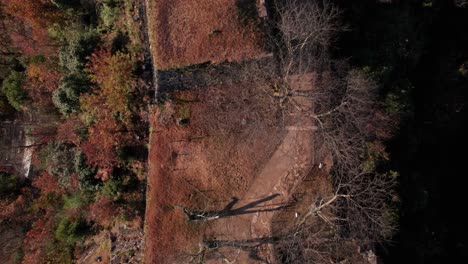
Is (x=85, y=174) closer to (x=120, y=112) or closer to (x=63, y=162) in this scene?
(x=63, y=162)

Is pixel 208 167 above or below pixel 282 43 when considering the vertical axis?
below

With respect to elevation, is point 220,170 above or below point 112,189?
above

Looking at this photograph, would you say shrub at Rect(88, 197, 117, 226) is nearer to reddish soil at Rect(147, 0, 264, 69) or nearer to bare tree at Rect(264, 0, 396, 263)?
reddish soil at Rect(147, 0, 264, 69)

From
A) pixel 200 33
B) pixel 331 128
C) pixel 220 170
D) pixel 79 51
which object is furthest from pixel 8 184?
pixel 331 128

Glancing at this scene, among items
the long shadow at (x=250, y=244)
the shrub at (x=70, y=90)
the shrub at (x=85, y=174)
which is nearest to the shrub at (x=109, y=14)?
the shrub at (x=70, y=90)

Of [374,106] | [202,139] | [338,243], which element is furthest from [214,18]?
[338,243]

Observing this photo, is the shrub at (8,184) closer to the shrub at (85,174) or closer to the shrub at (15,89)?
the shrub at (15,89)

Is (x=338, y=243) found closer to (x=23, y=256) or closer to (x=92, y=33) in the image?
(x=92, y=33)
